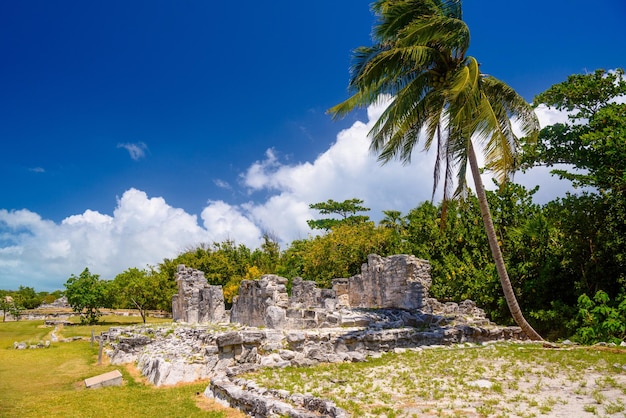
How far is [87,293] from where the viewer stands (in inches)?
1233

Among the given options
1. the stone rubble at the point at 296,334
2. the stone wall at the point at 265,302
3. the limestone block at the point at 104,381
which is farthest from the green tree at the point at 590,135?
the limestone block at the point at 104,381

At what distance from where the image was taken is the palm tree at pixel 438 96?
9.88 m

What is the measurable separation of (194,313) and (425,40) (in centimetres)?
1642

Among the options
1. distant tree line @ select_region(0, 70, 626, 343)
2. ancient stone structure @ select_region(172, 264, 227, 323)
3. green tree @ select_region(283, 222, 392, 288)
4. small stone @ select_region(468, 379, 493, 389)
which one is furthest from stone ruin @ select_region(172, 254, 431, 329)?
small stone @ select_region(468, 379, 493, 389)

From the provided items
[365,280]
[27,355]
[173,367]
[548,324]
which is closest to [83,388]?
[173,367]

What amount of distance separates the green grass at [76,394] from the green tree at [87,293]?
608 inches

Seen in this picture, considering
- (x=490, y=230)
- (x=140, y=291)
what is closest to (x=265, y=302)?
(x=490, y=230)

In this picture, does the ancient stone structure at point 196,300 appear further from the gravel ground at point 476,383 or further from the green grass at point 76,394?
the gravel ground at point 476,383

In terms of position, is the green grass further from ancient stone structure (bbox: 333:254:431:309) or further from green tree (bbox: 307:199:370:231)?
green tree (bbox: 307:199:370:231)

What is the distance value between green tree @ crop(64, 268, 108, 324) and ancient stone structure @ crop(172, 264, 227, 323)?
10.5 m

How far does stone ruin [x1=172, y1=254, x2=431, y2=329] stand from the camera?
543 inches

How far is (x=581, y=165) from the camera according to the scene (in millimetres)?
14125

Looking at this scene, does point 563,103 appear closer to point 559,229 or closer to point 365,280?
point 559,229

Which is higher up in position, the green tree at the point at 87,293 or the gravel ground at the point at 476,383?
the green tree at the point at 87,293
